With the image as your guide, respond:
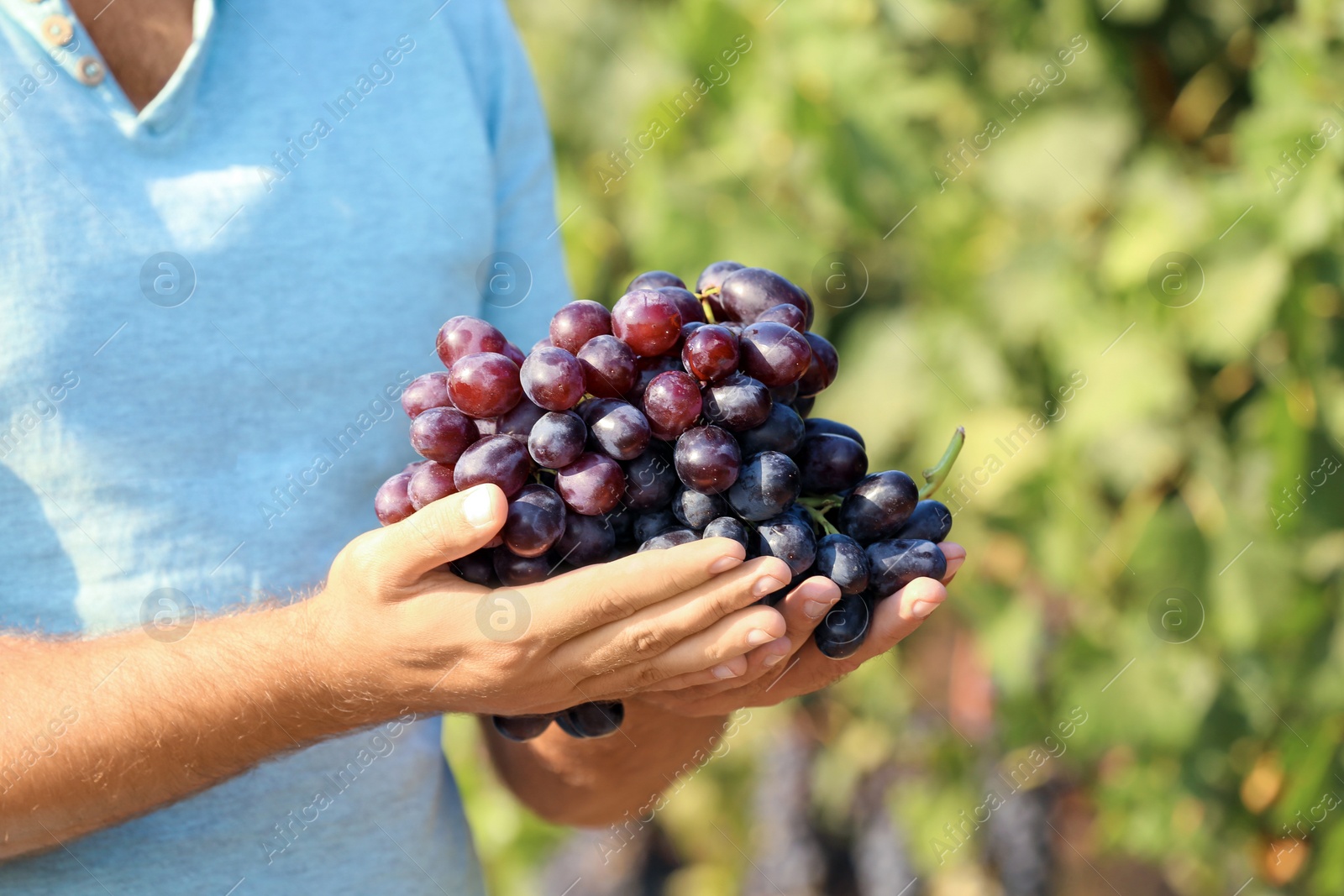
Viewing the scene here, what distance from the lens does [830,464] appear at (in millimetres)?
1044

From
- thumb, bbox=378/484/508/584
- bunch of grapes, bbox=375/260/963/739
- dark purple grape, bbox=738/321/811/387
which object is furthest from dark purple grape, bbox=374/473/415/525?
dark purple grape, bbox=738/321/811/387

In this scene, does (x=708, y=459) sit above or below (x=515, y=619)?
above

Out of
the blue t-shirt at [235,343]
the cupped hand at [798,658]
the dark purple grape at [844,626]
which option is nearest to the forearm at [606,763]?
the blue t-shirt at [235,343]

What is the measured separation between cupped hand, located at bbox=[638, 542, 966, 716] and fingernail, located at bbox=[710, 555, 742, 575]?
0.29 feet

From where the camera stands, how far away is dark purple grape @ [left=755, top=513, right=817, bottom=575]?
3.12ft

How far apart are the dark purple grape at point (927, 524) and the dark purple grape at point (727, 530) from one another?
18 cm

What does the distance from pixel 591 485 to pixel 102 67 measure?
A: 0.73 metres

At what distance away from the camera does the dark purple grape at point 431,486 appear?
955mm

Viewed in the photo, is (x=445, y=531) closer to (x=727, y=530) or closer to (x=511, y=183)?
(x=727, y=530)

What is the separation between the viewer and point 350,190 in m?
1.32

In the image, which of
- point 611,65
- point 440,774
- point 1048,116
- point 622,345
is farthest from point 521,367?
point 611,65

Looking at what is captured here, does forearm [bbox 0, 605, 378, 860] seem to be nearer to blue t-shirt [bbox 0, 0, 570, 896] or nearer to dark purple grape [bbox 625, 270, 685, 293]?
blue t-shirt [bbox 0, 0, 570, 896]

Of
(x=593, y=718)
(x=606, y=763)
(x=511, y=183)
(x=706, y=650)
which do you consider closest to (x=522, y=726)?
(x=593, y=718)

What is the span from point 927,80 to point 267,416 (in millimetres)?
1552
